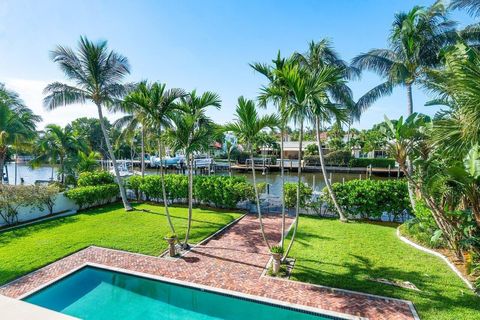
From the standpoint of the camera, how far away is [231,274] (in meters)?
6.92

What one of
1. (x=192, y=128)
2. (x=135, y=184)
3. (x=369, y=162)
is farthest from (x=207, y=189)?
(x=369, y=162)

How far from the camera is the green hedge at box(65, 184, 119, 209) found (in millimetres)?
13922

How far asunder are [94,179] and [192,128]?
421 inches

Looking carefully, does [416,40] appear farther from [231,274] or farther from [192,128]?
[231,274]

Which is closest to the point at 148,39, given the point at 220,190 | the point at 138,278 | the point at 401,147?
the point at 220,190

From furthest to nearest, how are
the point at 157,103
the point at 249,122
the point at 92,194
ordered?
the point at 92,194 < the point at 157,103 < the point at 249,122

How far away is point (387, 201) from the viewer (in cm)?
1166

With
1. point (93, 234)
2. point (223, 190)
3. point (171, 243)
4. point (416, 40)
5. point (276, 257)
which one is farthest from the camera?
point (223, 190)

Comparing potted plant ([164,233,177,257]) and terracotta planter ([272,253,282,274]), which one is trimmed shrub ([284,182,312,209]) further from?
potted plant ([164,233,177,257])

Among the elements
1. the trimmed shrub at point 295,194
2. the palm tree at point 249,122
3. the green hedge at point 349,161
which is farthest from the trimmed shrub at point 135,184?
the green hedge at point 349,161

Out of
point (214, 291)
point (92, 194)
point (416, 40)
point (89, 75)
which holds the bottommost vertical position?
point (214, 291)

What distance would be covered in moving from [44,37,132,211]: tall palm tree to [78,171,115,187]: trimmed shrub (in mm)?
3187

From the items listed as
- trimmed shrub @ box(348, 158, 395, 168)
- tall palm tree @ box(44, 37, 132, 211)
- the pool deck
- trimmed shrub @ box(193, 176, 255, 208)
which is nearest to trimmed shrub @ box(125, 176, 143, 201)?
tall palm tree @ box(44, 37, 132, 211)

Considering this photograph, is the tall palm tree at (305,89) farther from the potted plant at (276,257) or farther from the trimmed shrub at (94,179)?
the trimmed shrub at (94,179)
